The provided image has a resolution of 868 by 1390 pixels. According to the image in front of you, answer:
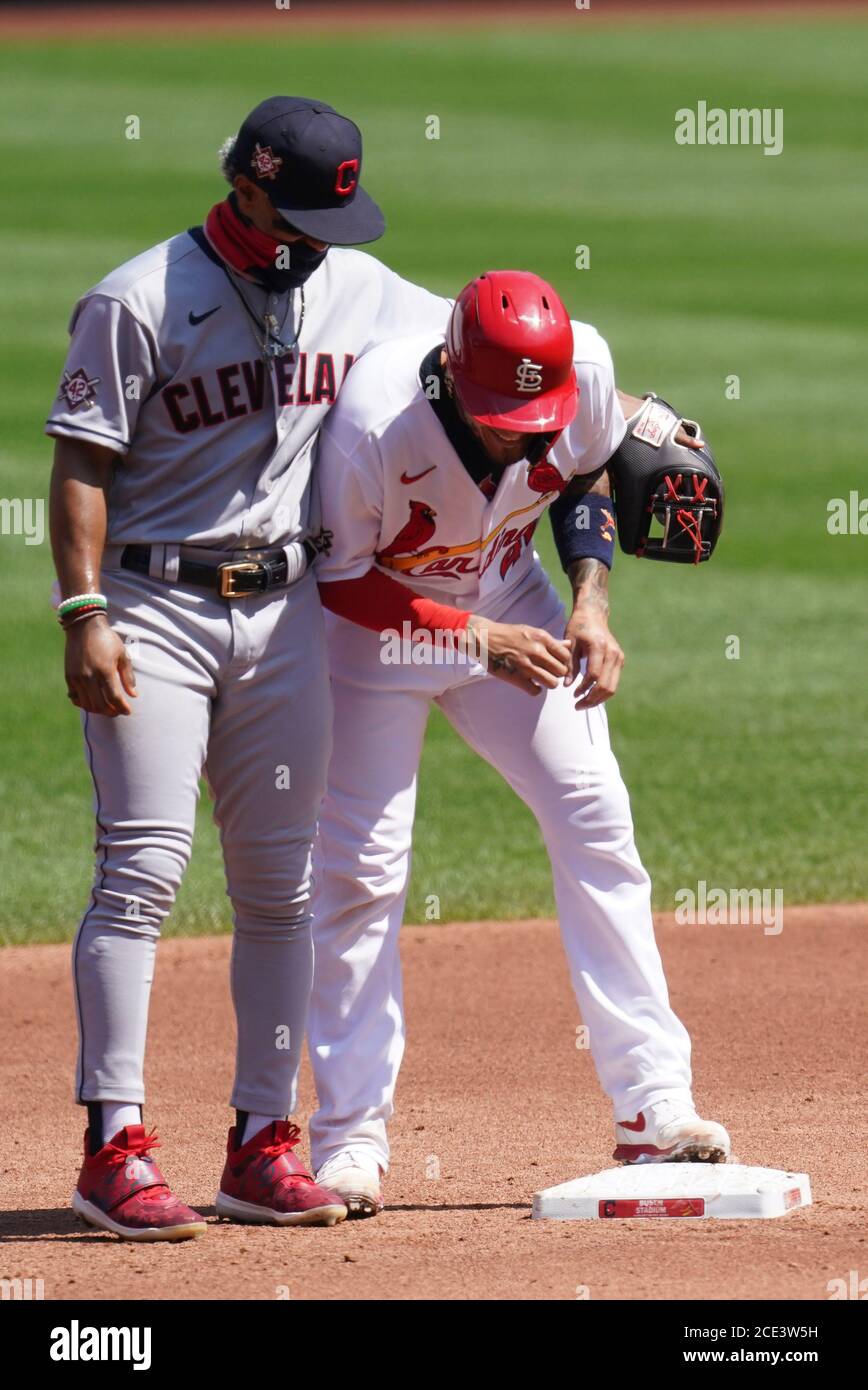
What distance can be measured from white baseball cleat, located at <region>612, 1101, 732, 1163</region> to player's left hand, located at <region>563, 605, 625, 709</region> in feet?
3.11

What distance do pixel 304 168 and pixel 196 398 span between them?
0.52 meters

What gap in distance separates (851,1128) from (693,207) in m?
19.7

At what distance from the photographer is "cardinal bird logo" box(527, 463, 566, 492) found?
14.5ft

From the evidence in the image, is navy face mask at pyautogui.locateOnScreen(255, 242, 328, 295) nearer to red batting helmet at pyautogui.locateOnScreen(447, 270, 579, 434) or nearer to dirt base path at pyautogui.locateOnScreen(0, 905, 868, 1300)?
red batting helmet at pyautogui.locateOnScreen(447, 270, 579, 434)

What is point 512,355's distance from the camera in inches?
161

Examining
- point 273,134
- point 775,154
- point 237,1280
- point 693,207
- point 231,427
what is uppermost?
point 775,154

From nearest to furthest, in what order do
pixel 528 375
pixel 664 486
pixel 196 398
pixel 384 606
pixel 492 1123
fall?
1. pixel 196 398
2. pixel 528 375
3. pixel 384 606
4. pixel 664 486
5. pixel 492 1123

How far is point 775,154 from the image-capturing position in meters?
26.4

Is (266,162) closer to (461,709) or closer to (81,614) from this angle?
(81,614)

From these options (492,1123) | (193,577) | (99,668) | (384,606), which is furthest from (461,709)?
(492,1123)

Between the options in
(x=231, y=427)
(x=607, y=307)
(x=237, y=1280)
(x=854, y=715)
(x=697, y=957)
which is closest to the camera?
(x=237, y=1280)

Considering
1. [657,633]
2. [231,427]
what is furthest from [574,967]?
[657,633]

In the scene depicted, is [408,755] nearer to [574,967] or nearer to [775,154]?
[574,967]

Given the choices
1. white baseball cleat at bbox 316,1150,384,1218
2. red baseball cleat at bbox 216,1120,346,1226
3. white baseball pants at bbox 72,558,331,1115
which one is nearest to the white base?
white baseball cleat at bbox 316,1150,384,1218
